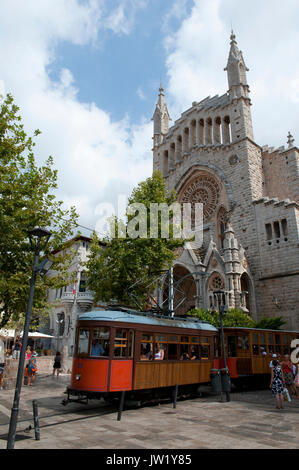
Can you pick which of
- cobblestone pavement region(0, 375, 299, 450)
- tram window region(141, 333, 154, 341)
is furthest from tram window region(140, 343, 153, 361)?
cobblestone pavement region(0, 375, 299, 450)

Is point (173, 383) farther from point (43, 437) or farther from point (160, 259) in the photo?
point (160, 259)

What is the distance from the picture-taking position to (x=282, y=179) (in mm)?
29438

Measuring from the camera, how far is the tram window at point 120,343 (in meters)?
10.4

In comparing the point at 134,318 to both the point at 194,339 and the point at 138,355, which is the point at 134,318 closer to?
the point at 138,355

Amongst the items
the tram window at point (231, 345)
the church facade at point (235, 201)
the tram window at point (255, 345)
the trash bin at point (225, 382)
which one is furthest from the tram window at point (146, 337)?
the church facade at point (235, 201)

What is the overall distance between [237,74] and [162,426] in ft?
108

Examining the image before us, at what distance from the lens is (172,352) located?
12.3 meters

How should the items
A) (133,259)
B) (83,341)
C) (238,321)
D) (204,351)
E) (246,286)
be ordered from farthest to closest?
(246,286) → (238,321) → (133,259) → (204,351) → (83,341)

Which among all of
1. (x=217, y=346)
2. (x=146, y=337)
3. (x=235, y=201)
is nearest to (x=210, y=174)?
(x=235, y=201)

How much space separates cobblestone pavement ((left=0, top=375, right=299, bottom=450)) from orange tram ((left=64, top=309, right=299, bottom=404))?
72 centimetres

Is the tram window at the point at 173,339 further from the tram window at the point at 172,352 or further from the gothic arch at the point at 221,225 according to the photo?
the gothic arch at the point at 221,225

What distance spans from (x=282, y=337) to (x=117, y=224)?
12.0 meters

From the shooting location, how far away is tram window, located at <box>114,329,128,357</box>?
411 inches

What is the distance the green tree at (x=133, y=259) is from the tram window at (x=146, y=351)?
27.1ft
